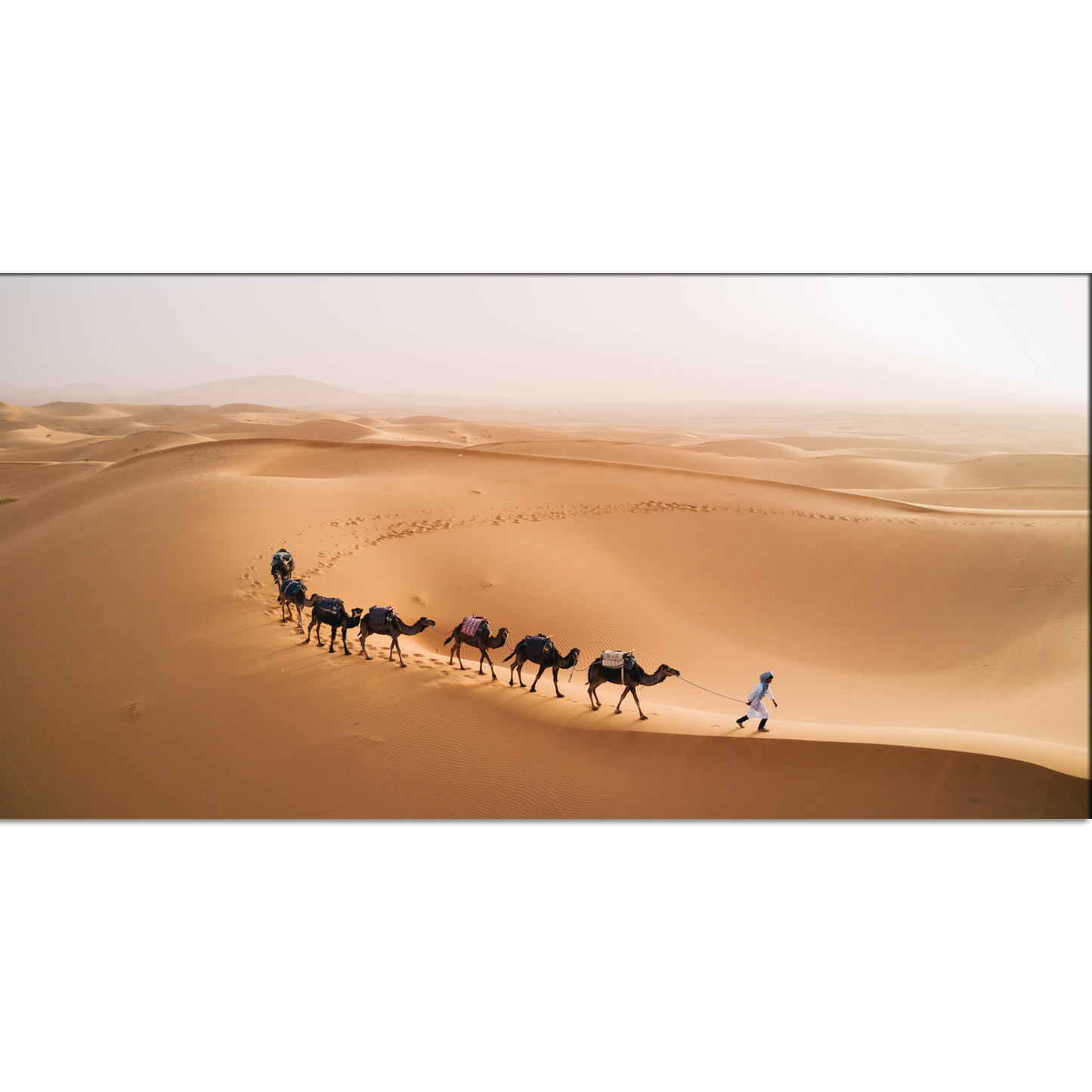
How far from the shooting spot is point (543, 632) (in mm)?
11023

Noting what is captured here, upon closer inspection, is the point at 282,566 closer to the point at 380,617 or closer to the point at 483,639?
the point at 380,617

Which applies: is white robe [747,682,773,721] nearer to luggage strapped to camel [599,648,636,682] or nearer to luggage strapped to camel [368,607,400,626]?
luggage strapped to camel [599,648,636,682]

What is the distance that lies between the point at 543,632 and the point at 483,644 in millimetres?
3667

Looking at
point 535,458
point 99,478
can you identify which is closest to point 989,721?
point 535,458

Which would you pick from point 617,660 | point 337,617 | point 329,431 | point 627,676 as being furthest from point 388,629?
point 329,431

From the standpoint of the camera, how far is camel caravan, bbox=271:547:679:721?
260 inches

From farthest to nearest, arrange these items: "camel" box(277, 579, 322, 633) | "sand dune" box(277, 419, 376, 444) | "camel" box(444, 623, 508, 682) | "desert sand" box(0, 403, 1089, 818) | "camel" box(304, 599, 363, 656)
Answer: "sand dune" box(277, 419, 376, 444) < "camel" box(277, 579, 322, 633) < "camel" box(304, 599, 363, 656) < "camel" box(444, 623, 508, 682) < "desert sand" box(0, 403, 1089, 818)

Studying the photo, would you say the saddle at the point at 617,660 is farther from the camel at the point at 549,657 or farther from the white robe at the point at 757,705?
the white robe at the point at 757,705

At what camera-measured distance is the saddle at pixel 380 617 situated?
7558 millimetres

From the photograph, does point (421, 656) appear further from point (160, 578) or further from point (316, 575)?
point (160, 578)

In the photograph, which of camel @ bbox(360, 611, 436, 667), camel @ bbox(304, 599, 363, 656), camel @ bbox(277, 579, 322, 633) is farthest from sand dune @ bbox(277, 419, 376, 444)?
camel @ bbox(360, 611, 436, 667)

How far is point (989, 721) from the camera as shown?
294 inches

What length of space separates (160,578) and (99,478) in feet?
44.8
